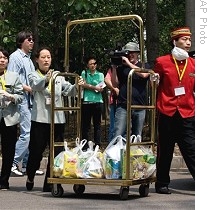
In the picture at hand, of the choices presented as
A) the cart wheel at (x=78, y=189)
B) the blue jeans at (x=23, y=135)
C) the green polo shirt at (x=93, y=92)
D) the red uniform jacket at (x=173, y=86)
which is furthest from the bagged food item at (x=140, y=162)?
Answer: the green polo shirt at (x=93, y=92)

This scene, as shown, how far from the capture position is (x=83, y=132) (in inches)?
587

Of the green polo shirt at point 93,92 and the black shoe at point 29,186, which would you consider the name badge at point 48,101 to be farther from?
the green polo shirt at point 93,92

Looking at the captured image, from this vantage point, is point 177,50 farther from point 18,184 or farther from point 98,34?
point 98,34

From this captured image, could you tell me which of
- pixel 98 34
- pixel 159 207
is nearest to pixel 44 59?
pixel 159 207

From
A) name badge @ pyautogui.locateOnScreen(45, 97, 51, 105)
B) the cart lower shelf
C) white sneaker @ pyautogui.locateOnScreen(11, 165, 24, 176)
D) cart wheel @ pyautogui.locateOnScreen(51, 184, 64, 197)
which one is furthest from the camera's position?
white sneaker @ pyautogui.locateOnScreen(11, 165, 24, 176)

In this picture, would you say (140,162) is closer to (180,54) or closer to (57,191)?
(57,191)

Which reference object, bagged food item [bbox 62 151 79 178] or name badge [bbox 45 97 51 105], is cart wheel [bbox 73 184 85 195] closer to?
bagged food item [bbox 62 151 79 178]

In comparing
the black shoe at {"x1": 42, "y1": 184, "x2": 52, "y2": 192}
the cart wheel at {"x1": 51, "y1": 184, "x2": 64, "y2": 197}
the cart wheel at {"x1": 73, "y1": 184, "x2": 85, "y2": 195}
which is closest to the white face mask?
the cart wheel at {"x1": 73, "y1": 184, "x2": 85, "y2": 195}

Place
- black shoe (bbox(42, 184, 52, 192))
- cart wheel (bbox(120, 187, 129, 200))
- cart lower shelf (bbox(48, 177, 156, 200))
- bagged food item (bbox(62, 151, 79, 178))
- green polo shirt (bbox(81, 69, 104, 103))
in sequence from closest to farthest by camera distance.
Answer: cart lower shelf (bbox(48, 177, 156, 200)) < cart wheel (bbox(120, 187, 129, 200)) < bagged food item (bbox(62, 151, 79, 178)) < black shoe (bbox(42, 184, 52, 192)) < green polo shirt (bbox(81, 69, 104, 103))

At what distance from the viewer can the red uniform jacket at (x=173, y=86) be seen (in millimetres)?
9211

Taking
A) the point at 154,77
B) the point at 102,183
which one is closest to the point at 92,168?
the point at 102,183

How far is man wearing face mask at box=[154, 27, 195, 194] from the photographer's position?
9.21 m

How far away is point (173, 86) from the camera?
9.22 m
